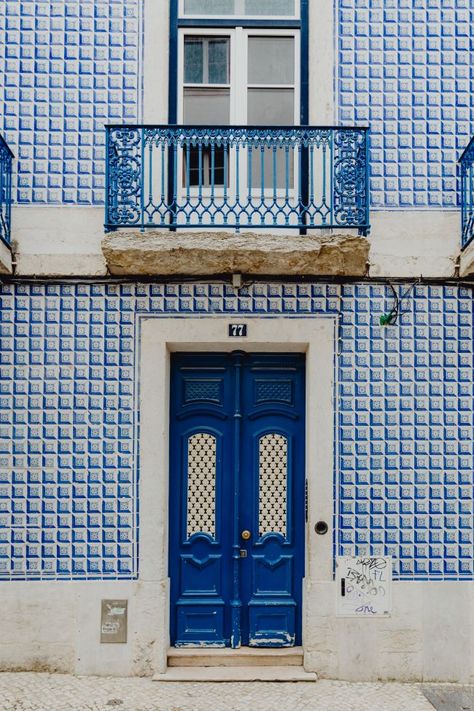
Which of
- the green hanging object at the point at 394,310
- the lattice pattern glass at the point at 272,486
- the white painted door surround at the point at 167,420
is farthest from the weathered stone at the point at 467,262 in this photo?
the lattice pattern glass at the point at 272,486

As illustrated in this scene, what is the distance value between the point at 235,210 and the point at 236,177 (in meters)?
0.39

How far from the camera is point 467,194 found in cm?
614

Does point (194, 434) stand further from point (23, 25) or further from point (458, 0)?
point (458, 0)

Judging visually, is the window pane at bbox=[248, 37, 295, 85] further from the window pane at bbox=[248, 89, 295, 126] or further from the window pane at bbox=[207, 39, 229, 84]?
the window pane at bbox=[207, 39, 229, 84]

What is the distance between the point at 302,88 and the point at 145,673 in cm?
492

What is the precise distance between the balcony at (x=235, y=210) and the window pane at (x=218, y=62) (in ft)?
2.25

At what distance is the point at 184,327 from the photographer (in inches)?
241

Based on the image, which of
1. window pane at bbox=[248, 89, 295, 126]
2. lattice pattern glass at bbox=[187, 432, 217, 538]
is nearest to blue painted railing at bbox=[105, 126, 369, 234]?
window pane at bbox=[248, 89, 295, 126]

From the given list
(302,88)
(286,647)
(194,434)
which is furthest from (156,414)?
(302,88)

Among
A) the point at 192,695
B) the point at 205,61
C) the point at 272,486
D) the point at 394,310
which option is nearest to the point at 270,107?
the point at 205,61

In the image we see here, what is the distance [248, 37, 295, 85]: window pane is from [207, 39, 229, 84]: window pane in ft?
0.68

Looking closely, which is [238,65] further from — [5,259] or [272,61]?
[5,259]

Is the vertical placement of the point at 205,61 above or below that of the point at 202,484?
above

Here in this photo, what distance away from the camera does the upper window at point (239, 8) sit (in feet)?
21.4
